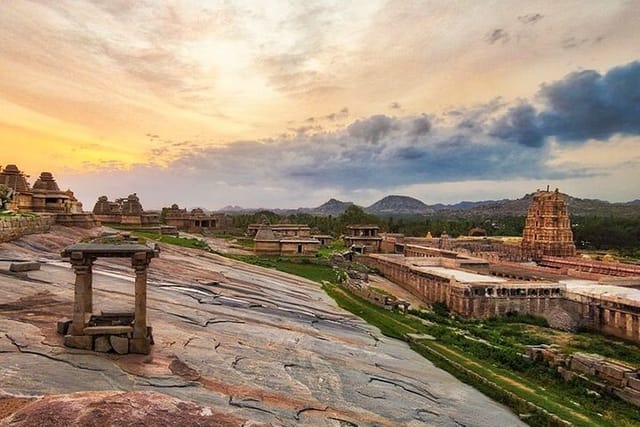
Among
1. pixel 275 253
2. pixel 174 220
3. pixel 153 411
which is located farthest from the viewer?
pixel 174 220

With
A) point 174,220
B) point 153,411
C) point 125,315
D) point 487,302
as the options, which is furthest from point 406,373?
point 174,220

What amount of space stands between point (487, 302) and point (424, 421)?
109 feet

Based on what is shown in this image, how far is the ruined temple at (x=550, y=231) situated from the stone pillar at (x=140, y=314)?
230 feet

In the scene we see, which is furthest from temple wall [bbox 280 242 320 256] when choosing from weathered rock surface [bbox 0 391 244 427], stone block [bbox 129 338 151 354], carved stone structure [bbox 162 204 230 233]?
weathered rock surface [bbox 0 391 244 427]

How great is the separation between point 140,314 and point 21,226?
57.3 feet

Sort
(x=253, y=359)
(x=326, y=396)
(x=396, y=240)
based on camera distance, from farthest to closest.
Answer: (x=396, y=240)
(x=253, y=359)
(x=326, y=396)

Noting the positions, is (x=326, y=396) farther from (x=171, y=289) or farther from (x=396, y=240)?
(x=396, y=240)

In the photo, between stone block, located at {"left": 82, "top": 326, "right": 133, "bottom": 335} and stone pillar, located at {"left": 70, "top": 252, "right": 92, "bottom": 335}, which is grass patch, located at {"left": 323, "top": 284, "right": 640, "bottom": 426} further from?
stone pillar, located at {"left": 70, "top": 252, "right": 92, "bottom": 335}

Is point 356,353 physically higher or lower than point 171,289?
lower

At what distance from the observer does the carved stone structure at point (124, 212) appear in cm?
5628

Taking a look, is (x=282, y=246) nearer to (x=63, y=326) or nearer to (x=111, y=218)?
(x=111, y=218)

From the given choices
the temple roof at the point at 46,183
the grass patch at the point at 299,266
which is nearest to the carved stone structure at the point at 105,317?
the grass patch at the point at 299,266

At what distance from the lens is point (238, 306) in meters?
24.0

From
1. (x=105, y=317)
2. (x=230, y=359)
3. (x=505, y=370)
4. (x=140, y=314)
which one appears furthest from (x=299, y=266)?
(x=140, y=314)
